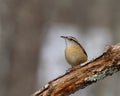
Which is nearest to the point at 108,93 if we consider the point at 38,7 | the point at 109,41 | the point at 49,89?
the point at 109,41

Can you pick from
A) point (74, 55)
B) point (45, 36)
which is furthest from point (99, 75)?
point (45, 36)

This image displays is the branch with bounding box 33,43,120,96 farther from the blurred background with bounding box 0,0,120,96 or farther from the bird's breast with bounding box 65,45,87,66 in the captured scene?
the blurred background with bounding box 0,0,120,96

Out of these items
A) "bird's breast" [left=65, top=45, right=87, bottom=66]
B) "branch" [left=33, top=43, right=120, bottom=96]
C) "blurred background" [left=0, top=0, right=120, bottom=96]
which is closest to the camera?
"branch" [left=33, top=43, right=120, bottom=96]

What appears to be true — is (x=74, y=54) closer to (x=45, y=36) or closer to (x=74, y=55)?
(x=74, y=55)

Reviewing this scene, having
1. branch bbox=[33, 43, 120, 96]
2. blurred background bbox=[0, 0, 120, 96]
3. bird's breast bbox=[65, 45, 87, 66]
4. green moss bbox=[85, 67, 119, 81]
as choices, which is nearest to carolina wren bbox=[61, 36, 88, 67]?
bird's breast bbox=[65, 45, 87, 66]

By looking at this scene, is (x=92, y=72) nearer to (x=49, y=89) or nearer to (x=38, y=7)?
(x=49, y=89)

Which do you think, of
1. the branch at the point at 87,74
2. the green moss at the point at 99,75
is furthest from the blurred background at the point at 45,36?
the green moss at the point at 99,75

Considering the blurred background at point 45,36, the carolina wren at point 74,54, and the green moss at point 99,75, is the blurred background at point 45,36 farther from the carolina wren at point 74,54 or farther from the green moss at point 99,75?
the green moss at point 99,75
